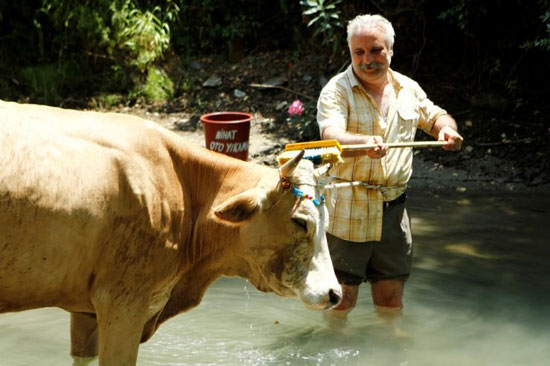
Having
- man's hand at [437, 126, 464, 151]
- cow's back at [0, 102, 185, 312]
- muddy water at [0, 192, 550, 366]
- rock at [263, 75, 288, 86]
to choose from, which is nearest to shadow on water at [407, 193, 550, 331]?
muddy water at [0, 192, 550, 366]

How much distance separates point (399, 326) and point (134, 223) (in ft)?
7.72

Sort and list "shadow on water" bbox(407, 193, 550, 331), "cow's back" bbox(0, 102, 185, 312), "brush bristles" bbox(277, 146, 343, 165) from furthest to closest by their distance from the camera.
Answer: "shadow on water" bbox(407, 193, 550, 331) → "brush bristles" bbox(277, 146, 343, 165) → "cow's back" bbox(0, 102, 185, 312)

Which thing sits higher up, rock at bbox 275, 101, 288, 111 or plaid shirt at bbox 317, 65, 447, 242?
plaid shirt at bbox 317, 65, 447, 242

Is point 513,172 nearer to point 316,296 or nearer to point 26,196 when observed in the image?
point 316,296

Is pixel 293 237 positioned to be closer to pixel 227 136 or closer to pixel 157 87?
pixel 227 136

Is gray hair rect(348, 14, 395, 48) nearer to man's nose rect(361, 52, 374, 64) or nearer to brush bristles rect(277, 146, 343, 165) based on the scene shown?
man's nose rect(361, 52, 374, 64)

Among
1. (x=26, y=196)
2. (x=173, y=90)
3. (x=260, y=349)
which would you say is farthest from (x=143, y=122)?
(x=173, y=90)

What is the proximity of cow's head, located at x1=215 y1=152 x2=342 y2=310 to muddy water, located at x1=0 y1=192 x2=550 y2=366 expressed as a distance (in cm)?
120

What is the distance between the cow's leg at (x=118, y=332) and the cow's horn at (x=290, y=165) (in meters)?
0.87

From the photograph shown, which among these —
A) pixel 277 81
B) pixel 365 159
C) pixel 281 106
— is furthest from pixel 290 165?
pixel 277 81

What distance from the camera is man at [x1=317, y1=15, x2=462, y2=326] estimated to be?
4.57m

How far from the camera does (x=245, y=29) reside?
451 inches

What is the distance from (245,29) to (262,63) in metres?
0.63

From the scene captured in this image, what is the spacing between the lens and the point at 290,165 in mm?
3545
